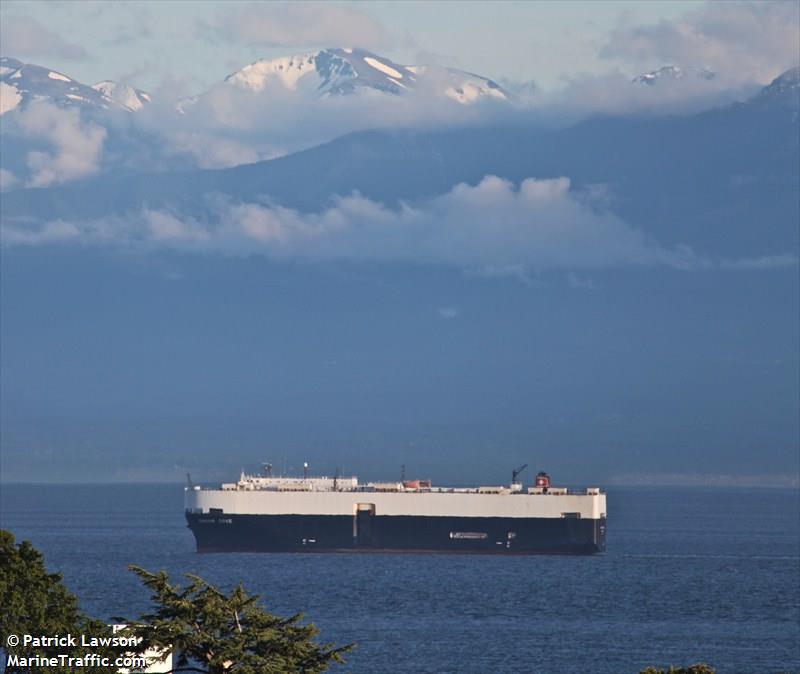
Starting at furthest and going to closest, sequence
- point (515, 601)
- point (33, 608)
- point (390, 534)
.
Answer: point (390, 534) < point (515, 601) < point (33, 608)

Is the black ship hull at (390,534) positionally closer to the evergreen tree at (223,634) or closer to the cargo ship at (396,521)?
the cargo ship at (396,521)

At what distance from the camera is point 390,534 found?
125m

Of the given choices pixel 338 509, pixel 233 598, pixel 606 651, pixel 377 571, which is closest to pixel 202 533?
pixel 338 509

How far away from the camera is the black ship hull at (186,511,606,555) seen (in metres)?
125

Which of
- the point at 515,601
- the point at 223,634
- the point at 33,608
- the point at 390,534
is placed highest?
the point at 390,534

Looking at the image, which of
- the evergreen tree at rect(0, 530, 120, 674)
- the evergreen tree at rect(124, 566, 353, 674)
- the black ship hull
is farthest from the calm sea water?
the evergreen tree at rect(124, 566, 353, 674)

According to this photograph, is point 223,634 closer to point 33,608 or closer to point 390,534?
point 33,608

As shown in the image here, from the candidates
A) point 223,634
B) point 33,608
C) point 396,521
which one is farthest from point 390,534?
point 223,634

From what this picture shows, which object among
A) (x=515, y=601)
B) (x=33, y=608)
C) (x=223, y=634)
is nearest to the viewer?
(x=223, y=634)

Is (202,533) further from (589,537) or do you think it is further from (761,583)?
(761,583)

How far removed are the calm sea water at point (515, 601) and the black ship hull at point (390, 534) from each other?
1083 mm

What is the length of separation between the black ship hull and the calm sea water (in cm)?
108

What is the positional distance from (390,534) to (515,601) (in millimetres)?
34157

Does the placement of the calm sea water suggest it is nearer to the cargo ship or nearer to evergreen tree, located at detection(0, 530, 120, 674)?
the cargo ship
